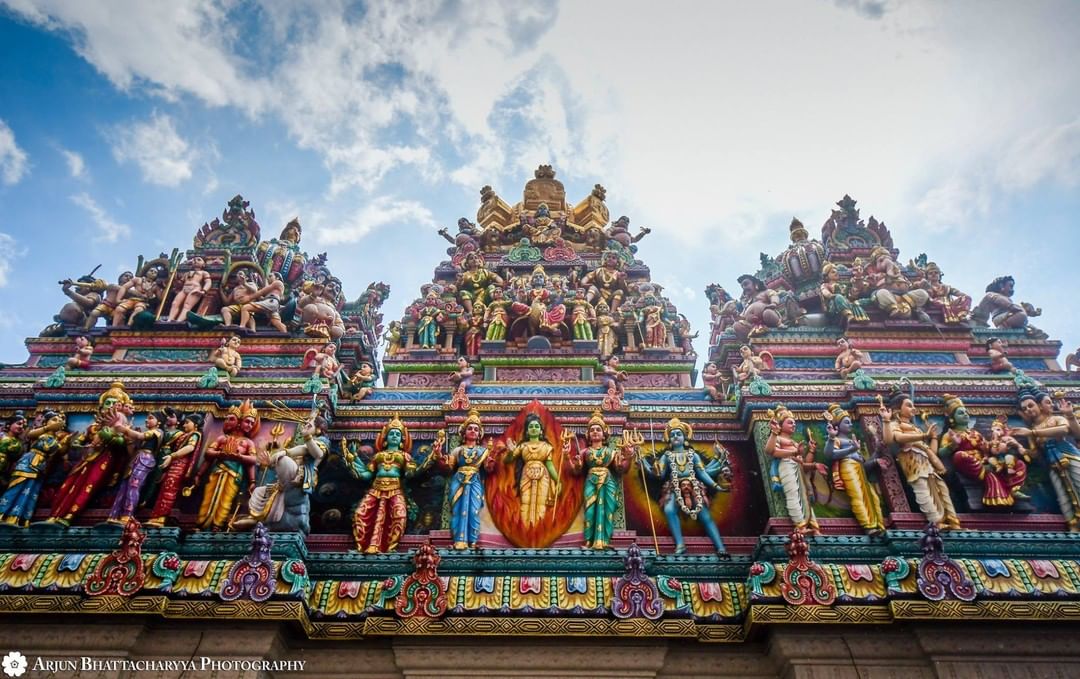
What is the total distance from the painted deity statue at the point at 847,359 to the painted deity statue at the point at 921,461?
1.16 metres

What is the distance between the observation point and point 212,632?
8711 millimetres

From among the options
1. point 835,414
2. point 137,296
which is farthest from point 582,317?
point 137,296

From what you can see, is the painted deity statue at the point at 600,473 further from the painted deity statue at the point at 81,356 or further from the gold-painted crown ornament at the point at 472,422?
the painted deity statue at the point at 81,356

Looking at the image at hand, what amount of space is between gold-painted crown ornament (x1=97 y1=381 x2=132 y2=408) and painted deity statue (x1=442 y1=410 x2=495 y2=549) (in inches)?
188

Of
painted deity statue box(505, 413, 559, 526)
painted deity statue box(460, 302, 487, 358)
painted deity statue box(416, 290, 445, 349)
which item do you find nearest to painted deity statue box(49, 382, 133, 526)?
painted deity statue box(505, 413, 559, 526)

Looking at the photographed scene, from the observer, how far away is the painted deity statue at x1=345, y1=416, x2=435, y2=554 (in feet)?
33.8

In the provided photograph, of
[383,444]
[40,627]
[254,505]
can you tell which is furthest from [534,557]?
[40,627]

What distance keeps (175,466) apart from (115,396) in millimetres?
1507

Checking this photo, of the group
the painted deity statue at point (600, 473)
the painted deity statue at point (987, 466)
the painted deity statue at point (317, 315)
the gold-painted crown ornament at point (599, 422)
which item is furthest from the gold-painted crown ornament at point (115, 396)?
the painted deity statue at point (987, 466)

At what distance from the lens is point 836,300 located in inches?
564

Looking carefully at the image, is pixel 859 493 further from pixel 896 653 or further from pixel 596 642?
pixel 596 642

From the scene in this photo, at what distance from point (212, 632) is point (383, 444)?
3383 millimetres

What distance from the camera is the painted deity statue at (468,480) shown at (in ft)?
33.4

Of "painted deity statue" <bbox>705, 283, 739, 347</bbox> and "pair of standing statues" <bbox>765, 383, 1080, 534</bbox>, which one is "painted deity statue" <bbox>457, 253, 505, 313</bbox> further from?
"pair of standing statues" <bbox>765, 383, 1080, 534</bbox>
